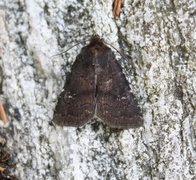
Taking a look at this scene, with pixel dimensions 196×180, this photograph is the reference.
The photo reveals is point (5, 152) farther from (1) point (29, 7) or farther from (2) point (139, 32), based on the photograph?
(2) point (139, 32)

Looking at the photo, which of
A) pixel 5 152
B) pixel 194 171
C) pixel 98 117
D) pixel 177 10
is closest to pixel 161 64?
pixel 177 10

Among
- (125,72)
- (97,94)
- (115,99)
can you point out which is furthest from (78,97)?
(125,72)

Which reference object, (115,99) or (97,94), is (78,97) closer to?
(97,94)
